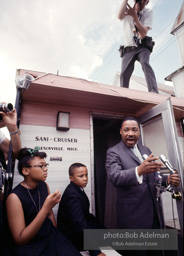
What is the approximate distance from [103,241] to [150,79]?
13.9ft

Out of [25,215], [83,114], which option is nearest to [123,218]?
[25,215]

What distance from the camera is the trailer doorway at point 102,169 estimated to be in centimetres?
Answer: 523

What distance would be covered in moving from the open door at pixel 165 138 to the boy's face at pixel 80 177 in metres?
1.53

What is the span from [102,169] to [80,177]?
321 cm

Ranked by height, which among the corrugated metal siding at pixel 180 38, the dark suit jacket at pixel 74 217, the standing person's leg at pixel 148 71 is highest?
the corrugated metal siding at pixel 180 38

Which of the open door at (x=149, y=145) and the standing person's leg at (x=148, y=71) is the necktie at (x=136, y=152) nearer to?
the open door at (x=149, y=145)

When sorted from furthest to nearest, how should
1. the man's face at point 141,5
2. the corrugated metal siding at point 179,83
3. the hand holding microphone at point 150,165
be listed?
the corrugated metal siding at point 179,83, the man's face at point 141,5, the hand holding microphone at point 150,165

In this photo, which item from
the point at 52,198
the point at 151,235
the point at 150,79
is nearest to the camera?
the point at 52,198

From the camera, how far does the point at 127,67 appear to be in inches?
202

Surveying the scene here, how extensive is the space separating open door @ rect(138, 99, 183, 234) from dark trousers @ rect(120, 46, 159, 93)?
3.97 ft

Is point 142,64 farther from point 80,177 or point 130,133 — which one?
point 80,177

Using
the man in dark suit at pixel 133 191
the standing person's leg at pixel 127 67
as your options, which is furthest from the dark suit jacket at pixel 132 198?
the standing person's leg at pixel 127 67

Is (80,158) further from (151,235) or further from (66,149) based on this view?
(151,235)

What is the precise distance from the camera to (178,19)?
10.8 meters
